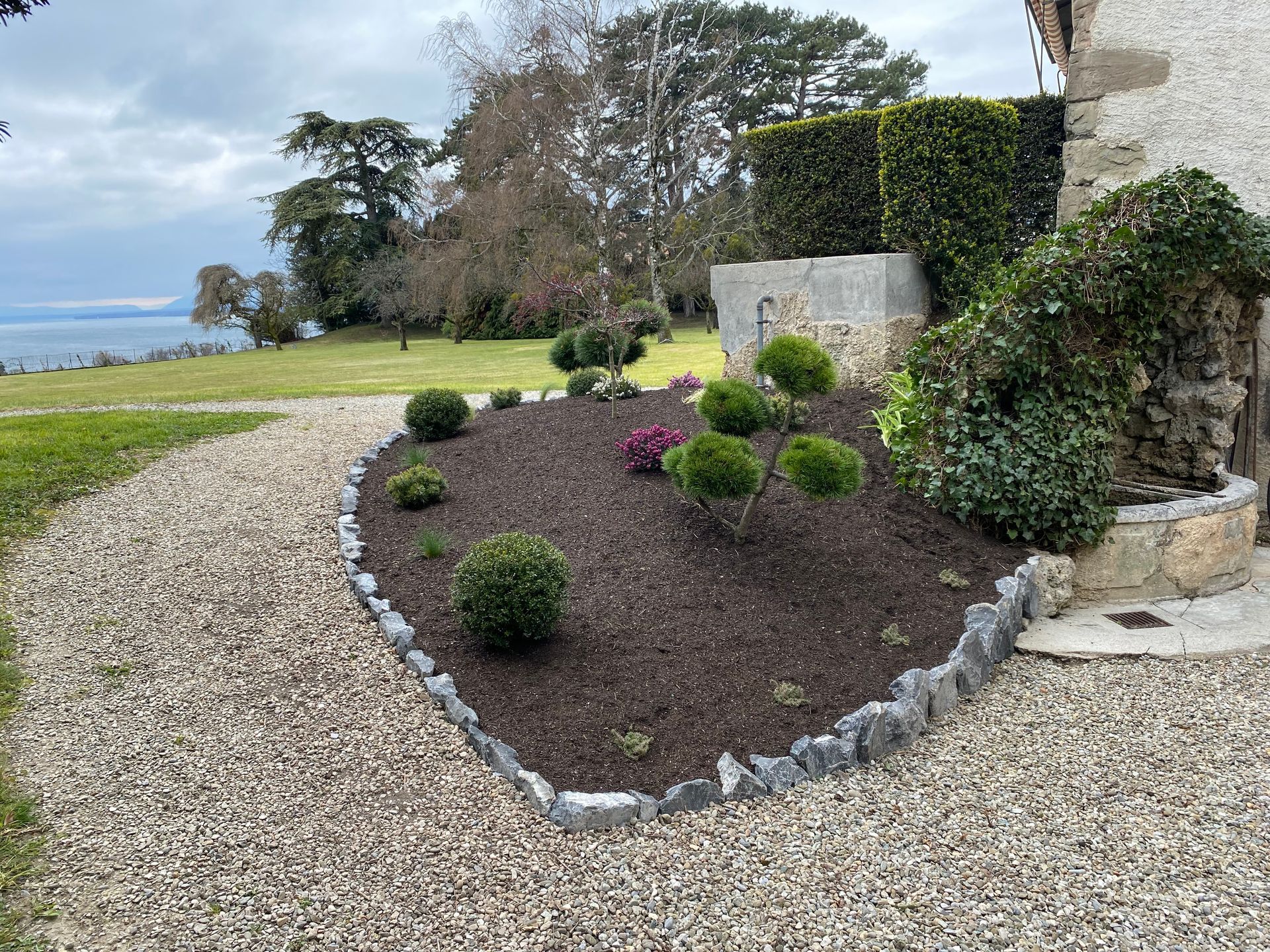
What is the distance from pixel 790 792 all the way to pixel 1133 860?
1.35 meters

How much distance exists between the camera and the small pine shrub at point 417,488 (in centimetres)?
711

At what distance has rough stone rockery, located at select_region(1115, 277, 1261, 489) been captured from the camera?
6445mm

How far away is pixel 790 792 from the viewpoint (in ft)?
11.7

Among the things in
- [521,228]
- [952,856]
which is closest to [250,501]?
[952,856]

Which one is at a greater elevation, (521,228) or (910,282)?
(521,228)

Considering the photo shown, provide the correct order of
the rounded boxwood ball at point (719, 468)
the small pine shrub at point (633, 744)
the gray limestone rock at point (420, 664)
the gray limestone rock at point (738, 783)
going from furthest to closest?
the rounded boxwood ball at point (719, 468), the gray limestone rock at point (420, 664), the small pine shrub at point (633, 744), the gray limestone rock at point (738, 783)

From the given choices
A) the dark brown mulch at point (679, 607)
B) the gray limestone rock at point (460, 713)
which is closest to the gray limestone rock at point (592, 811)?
the dark brown mulch at point (679, 607)

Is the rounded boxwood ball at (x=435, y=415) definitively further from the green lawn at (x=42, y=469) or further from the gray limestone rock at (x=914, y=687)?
the gray limestone rock at (x=914, y=687)

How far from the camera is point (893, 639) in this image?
15.2ft

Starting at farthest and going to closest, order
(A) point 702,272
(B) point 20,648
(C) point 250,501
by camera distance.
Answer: (A) point 702,272, (C) point 250,501, (B) point 20,648

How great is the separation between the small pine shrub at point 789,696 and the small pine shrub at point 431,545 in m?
2.92

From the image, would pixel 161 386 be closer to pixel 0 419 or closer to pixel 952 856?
pixel 0 419

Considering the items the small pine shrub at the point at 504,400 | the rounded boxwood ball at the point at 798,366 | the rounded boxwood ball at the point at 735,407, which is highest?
the rounded boxwood ball at the point at 798,366

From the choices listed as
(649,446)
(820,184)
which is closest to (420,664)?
(649,446)
